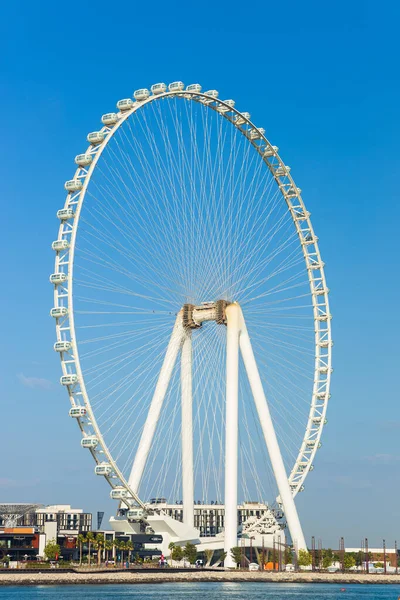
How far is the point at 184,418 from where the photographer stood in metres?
76.9

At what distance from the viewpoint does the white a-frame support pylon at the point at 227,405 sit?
240ft

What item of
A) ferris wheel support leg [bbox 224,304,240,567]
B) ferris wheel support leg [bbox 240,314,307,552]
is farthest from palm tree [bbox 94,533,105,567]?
ferris wheel support leg [bbox 240,314,307,552]

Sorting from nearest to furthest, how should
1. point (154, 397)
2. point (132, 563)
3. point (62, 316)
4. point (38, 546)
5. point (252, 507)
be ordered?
point (62, 316)
point (154, 397)
point (132, 563)
point (38, 546)
point (252, 507)

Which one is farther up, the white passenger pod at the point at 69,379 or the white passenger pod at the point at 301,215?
the white passenger pod at the point at 301,215

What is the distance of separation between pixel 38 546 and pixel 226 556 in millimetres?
32568

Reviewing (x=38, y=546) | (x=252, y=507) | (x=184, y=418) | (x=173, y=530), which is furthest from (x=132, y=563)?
(x=252, y=507)

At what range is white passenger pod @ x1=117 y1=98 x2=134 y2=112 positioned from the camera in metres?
68.0

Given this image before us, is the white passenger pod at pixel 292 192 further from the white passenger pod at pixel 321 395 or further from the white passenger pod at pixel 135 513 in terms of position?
the white passenger pod at pixel 135 513

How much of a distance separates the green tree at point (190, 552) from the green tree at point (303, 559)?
852 centimetres

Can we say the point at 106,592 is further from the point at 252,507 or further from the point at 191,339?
the point at 252,507

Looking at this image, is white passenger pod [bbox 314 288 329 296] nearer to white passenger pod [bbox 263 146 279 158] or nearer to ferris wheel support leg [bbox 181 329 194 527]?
white passenger pod [bbox 263 146 279 158]

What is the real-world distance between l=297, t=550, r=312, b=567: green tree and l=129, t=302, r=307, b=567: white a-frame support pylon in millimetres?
7829

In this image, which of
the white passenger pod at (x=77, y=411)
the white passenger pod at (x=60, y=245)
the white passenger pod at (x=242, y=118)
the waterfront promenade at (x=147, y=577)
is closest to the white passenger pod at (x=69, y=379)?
the white passenger pod at (x=77, y=411)

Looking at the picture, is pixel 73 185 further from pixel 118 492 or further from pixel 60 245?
pixel 118 492
